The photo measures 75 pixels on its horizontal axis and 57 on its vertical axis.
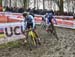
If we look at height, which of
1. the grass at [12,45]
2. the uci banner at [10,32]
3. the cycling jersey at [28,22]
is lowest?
the grass at [12,45]

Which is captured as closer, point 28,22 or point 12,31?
point 28,22

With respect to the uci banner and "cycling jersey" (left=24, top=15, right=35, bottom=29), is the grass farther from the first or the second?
"cycling jersey" (left=24, top=15, right=35, bottom=29)

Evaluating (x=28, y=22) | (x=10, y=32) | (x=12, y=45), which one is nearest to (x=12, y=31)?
(x=10, y=32)

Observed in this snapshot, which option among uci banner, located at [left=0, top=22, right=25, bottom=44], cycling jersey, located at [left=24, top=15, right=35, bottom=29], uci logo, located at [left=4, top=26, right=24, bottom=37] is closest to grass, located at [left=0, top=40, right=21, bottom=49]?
uci banner, located at [left=0, top=22, right=25, bottom=44]

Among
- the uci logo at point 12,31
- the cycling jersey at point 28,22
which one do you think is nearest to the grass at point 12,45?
the uci logo at point 12,31

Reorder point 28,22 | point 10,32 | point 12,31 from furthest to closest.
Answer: point 12,31 < point 10,32 < point 28,22

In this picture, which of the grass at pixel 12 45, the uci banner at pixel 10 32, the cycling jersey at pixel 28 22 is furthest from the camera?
the uci banner at pixel 10 32

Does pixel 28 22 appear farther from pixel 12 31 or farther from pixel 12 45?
pixel 12 31

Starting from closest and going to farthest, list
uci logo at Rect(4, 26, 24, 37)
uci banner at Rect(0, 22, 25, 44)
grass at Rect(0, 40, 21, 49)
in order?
grass at Rect(0, 40, 21, 49) < uci banner at Rect(0, 22, 25, 44) < uci logo at Rect(4, 26, 24, 37)

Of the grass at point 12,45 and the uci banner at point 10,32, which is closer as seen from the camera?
the grass at point 12,45

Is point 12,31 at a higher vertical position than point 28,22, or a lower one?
lower

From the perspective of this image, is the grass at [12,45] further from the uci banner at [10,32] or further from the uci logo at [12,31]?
the uci logo at [12,31]

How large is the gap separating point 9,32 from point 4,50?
168 centimetres

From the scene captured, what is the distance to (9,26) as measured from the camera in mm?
14812
